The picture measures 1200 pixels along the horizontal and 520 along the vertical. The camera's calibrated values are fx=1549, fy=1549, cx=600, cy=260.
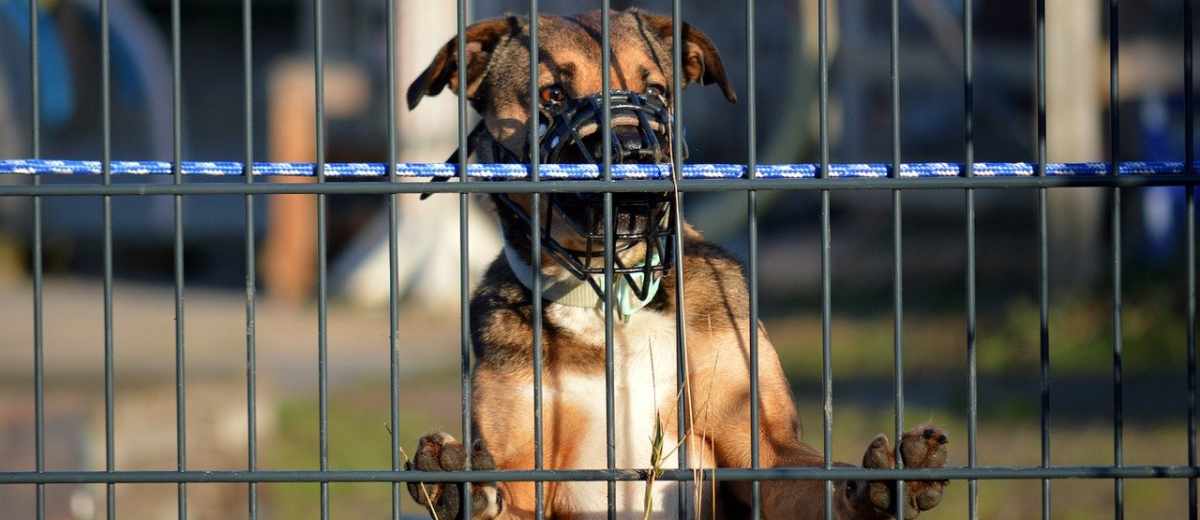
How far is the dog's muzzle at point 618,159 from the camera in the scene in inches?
115

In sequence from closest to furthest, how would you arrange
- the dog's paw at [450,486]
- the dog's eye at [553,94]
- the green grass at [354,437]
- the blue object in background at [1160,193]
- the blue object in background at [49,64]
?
the dog's paw at [450,486] → the dog's eye at [553,94] → the green grass at [354,437] → the blue object in background at [1160,193] → the blue object in background at [49,64]

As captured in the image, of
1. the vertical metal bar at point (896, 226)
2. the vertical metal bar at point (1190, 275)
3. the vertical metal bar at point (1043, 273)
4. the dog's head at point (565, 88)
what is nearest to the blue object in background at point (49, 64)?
the dog's head at point (565, 88)

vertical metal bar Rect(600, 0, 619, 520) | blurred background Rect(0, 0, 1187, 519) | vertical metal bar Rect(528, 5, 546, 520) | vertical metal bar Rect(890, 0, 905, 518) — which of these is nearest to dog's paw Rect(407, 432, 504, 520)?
vertical metal bar Rect(528, 5, 546, 520)

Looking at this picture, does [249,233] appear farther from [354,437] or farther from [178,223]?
[354,437]

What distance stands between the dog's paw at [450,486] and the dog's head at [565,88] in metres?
0.48

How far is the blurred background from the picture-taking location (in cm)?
675

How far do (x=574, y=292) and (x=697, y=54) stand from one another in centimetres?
74

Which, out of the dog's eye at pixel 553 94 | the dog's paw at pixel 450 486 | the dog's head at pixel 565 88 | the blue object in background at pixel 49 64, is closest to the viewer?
the dog's paw at pixel 450 486

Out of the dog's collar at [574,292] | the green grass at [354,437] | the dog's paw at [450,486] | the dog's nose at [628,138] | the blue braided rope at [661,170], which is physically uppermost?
the dog's nose at [628,138]

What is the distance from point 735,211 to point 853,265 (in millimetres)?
1228

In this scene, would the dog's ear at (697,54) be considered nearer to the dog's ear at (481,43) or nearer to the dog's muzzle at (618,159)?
the dog's ear at (481,43)

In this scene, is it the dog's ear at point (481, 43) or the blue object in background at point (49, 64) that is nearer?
the dog's ear at point (481, 43)

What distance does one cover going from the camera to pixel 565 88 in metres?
3.86

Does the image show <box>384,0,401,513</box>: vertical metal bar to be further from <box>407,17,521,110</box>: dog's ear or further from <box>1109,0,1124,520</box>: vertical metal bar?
<box>1109,0,1124,520</box>: vertical metal bar
